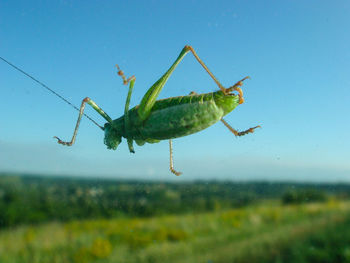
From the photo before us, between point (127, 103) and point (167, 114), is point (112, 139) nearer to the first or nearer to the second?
point (127, 103)

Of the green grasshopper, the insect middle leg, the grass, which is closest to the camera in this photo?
the green grasshopper

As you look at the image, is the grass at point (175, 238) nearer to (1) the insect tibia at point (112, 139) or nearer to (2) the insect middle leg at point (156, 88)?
(1) the insect tibia at point (112, 139)

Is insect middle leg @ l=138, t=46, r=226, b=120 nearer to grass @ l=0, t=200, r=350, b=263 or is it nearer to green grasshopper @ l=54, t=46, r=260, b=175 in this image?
green grasshopper @ l=54, t=46, r=260, b=175

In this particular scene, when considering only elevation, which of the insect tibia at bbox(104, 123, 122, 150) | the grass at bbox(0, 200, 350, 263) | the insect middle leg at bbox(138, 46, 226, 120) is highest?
the insect middle leg at bbox(138, 46, 226, 120)

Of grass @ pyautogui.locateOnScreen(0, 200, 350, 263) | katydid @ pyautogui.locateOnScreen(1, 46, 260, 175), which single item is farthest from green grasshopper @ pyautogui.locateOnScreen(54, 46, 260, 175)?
grass @ pyautogui.locateOnScreen(0, 200, 350, 263)

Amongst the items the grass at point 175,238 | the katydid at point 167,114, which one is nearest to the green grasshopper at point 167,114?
the katydid at point 167,114

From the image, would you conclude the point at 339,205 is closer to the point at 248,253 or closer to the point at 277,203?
the point at 277,203

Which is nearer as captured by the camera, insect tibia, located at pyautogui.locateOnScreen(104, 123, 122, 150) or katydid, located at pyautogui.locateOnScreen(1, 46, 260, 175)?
katydid, located at pyautogui.locateOnScreen(1, 46, 260, 175)
